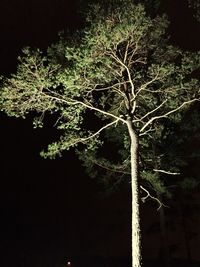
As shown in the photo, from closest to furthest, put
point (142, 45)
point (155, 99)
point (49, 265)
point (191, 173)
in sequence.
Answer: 1. point (142, 45)
2. point (155, 99)
3. point (49, 265)
4. point (191, 173)

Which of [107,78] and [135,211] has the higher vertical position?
[107,78]

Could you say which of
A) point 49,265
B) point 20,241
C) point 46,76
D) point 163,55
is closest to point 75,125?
point 46,76

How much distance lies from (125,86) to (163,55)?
2.39 m

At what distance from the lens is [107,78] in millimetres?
12992

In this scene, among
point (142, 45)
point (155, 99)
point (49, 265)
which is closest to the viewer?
point (142, 45)

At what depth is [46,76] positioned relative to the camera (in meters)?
12.5

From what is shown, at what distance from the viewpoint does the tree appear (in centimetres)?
1213

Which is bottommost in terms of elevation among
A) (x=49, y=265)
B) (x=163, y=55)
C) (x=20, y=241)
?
(x=49, y=265)

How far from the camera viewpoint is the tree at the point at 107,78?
12.1 m

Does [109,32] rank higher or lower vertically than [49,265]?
higher

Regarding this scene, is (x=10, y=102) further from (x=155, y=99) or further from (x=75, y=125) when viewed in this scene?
(x=155, y=99)

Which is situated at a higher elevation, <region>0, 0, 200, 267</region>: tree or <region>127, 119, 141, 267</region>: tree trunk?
<region>0, 0, 200, 267</region>: tree

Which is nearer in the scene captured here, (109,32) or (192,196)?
(109,32)

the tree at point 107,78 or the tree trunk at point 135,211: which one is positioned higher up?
the tree at point 107,78
